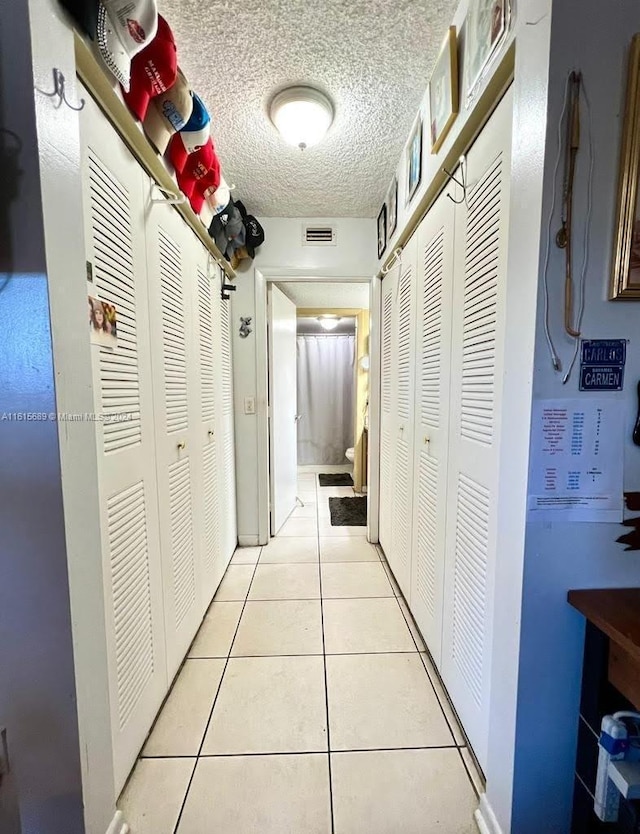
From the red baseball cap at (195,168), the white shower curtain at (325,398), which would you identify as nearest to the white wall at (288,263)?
the red baseball cap at (195,168)

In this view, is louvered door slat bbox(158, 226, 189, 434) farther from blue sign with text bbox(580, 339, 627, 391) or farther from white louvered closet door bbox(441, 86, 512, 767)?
blue sign with text bbox(580, 339, 627, 391)

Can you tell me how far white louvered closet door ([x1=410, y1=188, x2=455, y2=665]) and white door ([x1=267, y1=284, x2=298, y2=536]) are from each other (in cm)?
128

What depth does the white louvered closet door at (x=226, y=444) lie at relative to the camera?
217cm

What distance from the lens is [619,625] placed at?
0.66m

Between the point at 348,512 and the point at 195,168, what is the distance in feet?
9.31

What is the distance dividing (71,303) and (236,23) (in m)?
1.14

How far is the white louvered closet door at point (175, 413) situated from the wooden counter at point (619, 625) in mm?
1300

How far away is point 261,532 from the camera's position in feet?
8.62

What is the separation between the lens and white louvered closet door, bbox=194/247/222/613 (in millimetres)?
1734

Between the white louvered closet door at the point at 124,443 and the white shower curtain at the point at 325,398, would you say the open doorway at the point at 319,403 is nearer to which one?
the white shower curtain at the point at 325,398

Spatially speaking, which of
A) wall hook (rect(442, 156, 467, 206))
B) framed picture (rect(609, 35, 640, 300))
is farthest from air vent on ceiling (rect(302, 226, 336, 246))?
framed picture (rect(609, 35, 640, 300))

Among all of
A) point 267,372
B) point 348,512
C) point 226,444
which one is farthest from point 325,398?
point 226,444

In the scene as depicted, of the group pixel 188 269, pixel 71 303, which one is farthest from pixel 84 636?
pixel 188 269

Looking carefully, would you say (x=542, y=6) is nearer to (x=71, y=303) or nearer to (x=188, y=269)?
(x=71, y=303)
